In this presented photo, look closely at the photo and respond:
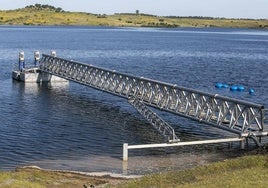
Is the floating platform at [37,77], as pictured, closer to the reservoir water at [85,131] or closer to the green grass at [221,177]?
the reservoir water at [85,131]

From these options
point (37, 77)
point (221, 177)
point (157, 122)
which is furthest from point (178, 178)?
point (37, 77)

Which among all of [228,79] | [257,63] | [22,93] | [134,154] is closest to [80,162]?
[134,154]

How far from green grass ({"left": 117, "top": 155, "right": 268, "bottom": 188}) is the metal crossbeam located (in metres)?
10.2

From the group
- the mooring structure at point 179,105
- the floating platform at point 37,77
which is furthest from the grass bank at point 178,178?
the floating platform at point 37,77

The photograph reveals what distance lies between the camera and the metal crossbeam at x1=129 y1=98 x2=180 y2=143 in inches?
1288

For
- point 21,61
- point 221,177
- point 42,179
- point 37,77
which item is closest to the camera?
point 221,177

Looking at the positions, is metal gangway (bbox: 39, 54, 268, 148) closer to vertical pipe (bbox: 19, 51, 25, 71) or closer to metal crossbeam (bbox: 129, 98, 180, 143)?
metal crossbeam (bbox: 129, 98, 180, 143)

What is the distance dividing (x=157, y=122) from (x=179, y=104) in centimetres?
195

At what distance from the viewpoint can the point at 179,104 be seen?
36.6 meters

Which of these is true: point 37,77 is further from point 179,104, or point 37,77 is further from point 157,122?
point 179,104

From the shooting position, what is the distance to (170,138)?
108 feet

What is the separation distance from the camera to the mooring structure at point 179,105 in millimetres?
30516

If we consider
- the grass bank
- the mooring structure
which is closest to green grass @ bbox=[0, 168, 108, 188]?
the grass bank

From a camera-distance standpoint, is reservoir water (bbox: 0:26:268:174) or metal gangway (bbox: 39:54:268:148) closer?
reservoir water (bbox: 0:26:268:174)
